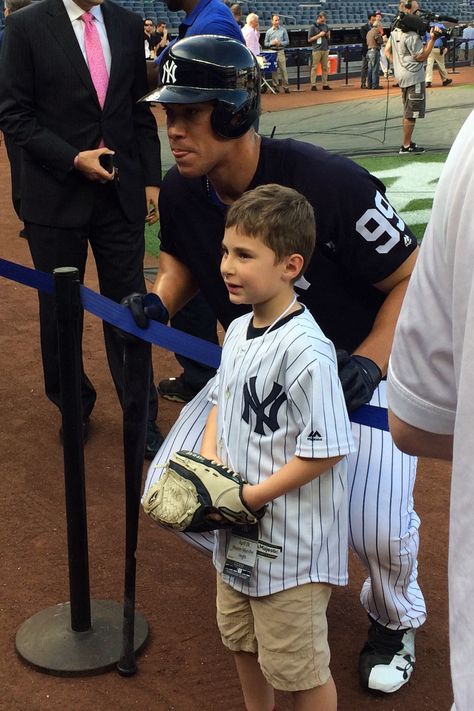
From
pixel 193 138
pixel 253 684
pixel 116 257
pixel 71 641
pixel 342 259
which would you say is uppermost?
pixel 193 138

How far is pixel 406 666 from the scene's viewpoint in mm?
2961

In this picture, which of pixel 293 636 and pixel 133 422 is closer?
pixel 293 636

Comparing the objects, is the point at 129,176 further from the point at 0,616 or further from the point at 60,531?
the point at 0,616

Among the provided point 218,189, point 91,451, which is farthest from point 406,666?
point 91,451

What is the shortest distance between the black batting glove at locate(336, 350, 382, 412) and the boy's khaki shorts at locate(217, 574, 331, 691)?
0.47 metres

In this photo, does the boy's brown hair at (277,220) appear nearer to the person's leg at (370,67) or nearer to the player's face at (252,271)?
the player's face at (252,271)

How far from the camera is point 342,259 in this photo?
2898mm

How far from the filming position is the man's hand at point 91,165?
4.42m

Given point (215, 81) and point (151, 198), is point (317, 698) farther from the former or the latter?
point (151, 198)

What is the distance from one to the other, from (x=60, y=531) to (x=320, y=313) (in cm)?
163

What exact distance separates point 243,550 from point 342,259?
Result: 0.96m

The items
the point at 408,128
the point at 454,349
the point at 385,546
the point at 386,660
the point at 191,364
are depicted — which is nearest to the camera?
the point at 454,349

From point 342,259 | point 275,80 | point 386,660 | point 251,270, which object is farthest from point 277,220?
point 275,80

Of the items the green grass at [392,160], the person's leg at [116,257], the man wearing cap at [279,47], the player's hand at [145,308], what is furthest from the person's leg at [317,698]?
the man wearing cap at [279,47]
